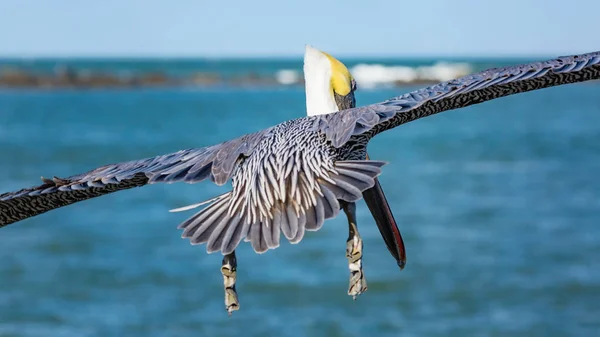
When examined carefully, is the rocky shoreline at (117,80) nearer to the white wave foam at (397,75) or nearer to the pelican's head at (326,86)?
the white wave foam at (397,75)

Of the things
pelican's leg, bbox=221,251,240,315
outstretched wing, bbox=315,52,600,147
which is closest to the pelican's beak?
outstretched wing, bbox=315,52,600,147

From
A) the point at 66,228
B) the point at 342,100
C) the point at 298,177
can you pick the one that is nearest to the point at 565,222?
the point at 66,228

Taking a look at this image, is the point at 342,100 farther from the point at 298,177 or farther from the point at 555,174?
the point at 555,174

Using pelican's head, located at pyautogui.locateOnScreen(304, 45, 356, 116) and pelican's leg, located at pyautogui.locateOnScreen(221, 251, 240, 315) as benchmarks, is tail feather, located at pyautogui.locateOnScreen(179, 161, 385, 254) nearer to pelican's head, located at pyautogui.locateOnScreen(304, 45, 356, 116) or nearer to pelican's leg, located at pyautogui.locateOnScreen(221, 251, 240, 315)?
pelican's leg, located at pyautogui.locateOnScreen(221, 251, 240, 315)

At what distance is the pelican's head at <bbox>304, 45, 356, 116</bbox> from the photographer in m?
6.71

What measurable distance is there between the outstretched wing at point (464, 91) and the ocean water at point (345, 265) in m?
8.43

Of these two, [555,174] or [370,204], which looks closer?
[370,204]

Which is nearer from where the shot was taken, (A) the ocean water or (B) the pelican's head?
(B) the pelican's head

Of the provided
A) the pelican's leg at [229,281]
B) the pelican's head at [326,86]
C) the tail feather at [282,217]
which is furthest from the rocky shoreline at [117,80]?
the tail feather at [282,217]

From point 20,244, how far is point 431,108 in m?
15.8

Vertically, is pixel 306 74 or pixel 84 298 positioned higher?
pixel 84 298

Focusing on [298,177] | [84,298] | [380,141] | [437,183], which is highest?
[380,141]

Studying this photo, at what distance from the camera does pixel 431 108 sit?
5.89 meters

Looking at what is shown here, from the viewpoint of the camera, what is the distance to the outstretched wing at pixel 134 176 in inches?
216
